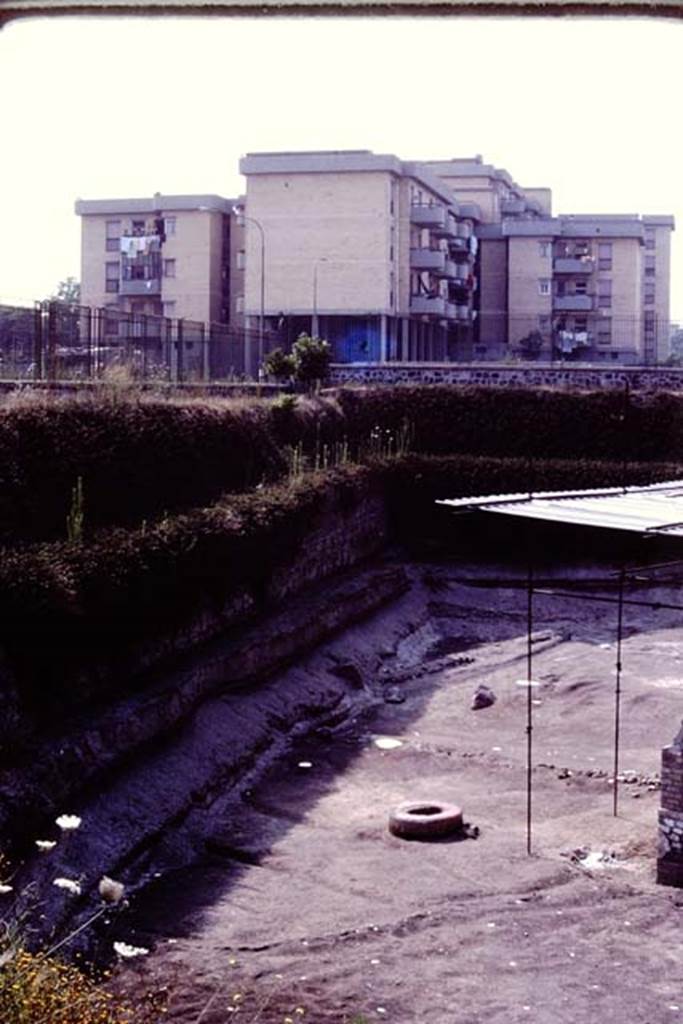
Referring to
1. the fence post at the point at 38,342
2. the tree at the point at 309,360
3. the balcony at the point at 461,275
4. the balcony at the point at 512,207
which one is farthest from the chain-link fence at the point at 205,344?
the balcony at the point at 512,207

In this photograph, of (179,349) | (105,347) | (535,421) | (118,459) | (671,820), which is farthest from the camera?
(179,349)

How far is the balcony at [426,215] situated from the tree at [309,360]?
23.0 m

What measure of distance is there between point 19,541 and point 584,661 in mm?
11784

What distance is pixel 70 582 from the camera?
627 inches

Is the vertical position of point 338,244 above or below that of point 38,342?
above

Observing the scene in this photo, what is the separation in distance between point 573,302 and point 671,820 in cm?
5356

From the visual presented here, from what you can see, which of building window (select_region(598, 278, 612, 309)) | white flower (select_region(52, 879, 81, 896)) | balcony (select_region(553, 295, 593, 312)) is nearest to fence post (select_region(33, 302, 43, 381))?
white flower (select_region(52, 879, 81, 896))

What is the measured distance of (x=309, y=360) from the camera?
34062 millimetres

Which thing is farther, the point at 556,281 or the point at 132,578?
the point at 556,281

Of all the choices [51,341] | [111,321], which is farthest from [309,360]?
[51,341]

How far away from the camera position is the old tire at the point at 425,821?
50.3 ft

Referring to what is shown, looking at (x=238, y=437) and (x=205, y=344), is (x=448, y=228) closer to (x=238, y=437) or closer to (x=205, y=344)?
(x=205, y=344)

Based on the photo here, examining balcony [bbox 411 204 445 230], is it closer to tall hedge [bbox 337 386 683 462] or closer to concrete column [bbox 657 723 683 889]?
tall hedge [bbox 337 386 683 462]

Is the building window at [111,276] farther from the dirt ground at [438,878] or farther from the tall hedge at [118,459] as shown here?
the dirt ground at [438,878]
